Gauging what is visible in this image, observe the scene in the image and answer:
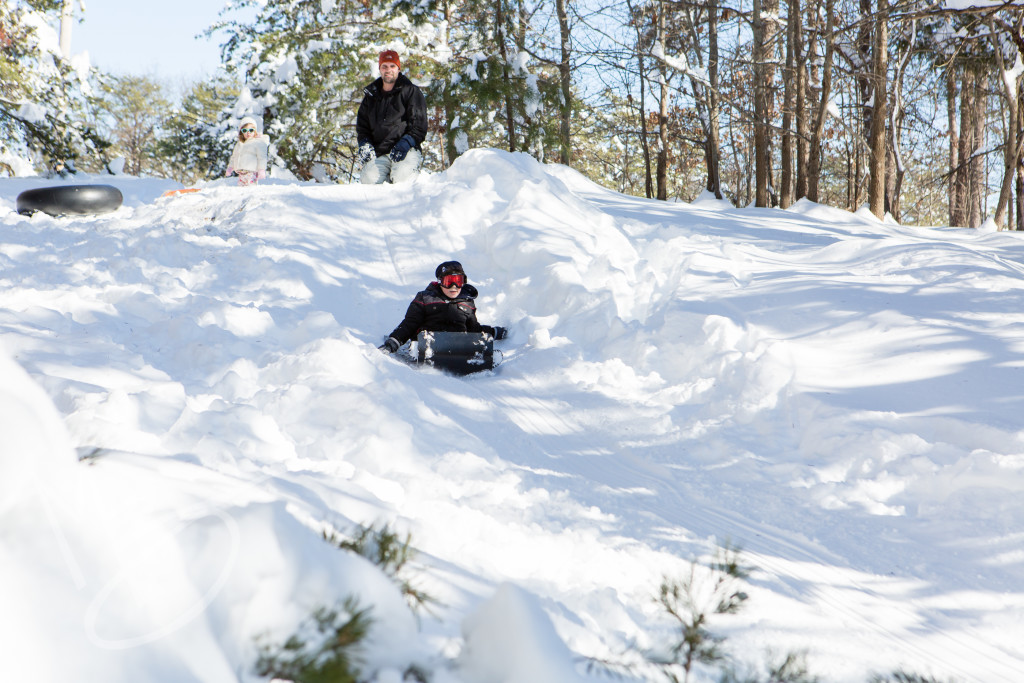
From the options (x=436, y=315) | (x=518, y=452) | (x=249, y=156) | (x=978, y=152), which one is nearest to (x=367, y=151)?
(x=249, y=156)

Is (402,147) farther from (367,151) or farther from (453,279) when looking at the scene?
(453,279)

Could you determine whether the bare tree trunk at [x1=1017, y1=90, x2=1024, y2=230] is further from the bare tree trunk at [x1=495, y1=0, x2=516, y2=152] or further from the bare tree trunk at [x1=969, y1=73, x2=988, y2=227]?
the bare tree trunk at [x1=495, y1=0, x2=516, y2=152]

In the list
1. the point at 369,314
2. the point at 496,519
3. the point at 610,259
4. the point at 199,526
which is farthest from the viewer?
the point at 610,259

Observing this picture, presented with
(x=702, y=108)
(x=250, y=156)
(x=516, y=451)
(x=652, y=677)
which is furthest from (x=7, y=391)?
(x=702, y=108)

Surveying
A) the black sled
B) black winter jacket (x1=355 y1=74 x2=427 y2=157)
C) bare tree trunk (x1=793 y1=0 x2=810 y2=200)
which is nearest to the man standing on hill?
black winter jacket (x1=355 y1=74 x2=427 y2=157)

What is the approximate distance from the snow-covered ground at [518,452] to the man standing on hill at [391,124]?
2.27m

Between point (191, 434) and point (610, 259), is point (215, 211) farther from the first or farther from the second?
point (191, 434)

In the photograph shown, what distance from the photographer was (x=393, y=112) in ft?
29.7

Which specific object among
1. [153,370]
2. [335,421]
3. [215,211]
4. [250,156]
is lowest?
[335,421]

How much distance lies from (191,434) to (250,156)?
868cm

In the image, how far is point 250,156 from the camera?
10570 mm

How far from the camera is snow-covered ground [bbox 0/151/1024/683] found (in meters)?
1.18

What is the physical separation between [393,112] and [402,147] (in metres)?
0.48

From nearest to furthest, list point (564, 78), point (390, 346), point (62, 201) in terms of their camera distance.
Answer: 1. point (390, 346)
2. point (62, 201)
3. point (564, 78)
